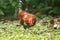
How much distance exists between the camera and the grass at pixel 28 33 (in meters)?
6.48

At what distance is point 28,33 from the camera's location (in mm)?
6777

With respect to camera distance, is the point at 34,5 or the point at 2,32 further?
the point at 34,5

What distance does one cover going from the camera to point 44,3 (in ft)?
29.3

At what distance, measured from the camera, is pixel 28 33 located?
6777mm

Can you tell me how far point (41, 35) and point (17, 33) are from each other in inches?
24.8

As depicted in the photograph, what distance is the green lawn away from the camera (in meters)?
6.48

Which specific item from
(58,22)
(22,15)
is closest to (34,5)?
(58,22)

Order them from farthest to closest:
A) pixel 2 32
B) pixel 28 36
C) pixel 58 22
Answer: pixel 58 22 → pixel 2 32 → pixel 28 36

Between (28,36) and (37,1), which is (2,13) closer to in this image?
(37,1)

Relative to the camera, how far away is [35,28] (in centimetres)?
737

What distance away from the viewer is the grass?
21.3 ft

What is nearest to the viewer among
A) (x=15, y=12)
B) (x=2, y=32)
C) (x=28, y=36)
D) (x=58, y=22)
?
(x=28, y=36)

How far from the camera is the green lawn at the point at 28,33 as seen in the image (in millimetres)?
6480

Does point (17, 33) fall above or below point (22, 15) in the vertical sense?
below
